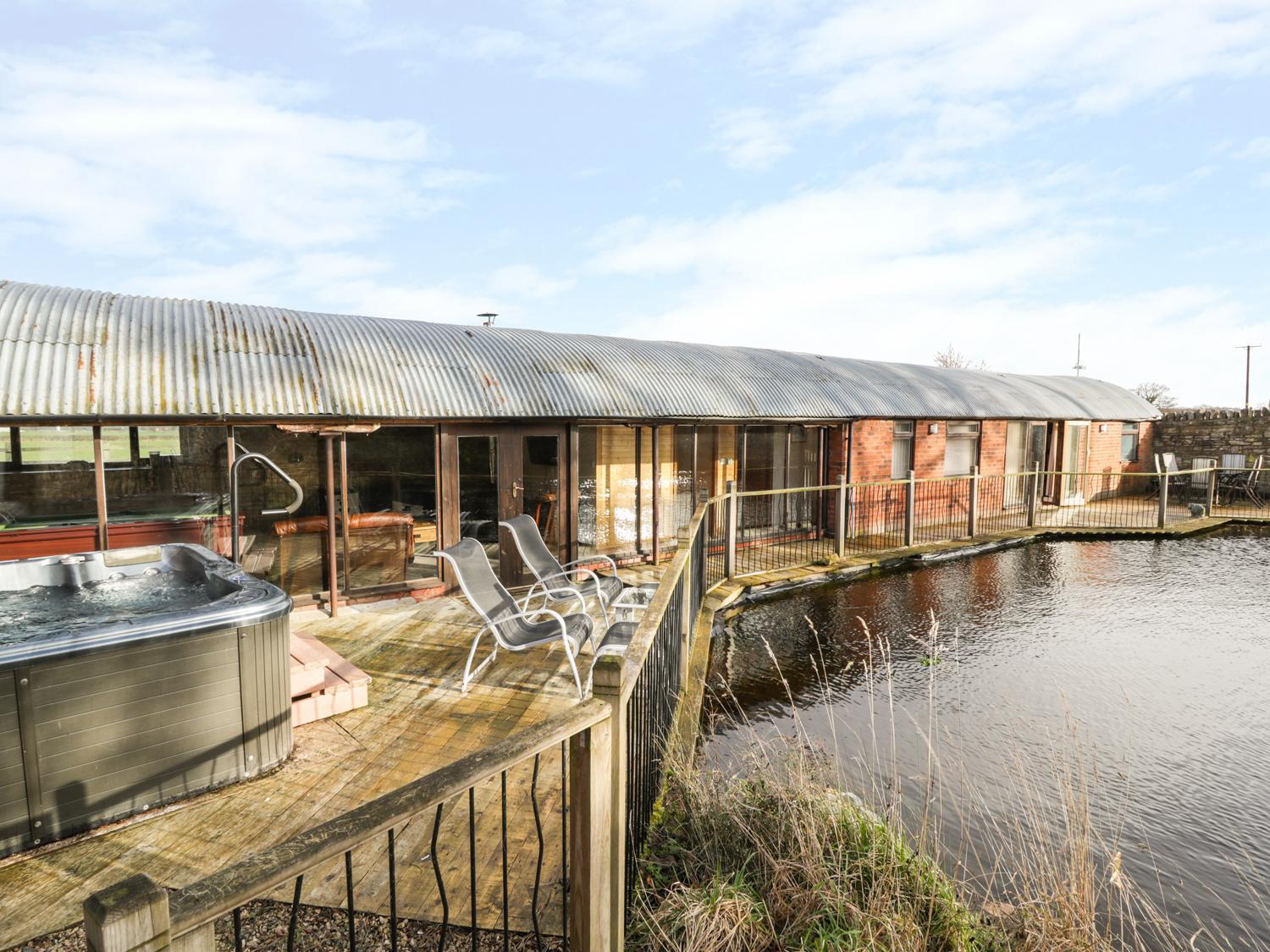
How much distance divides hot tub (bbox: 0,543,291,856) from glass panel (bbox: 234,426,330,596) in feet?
9.90

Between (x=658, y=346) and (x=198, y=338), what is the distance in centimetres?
689

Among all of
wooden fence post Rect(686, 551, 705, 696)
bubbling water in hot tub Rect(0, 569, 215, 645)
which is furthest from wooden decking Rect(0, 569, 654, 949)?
bubbling water in hot tub Rect(0, 569, 215, 645)

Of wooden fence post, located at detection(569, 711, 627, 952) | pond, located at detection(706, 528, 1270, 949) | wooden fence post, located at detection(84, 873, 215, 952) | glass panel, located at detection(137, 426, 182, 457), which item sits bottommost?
pond, located at detection(706, 528, 1270, 949)

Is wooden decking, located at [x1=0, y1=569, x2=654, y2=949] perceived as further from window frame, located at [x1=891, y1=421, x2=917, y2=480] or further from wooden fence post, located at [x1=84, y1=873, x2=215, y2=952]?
window frame, located at [x1=891, y1=421, x2=917, y2=480]

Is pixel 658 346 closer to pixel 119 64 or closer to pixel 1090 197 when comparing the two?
pixel 119 64

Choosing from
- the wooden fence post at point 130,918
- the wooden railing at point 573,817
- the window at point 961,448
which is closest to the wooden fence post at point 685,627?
the wooden railing at point 573,817

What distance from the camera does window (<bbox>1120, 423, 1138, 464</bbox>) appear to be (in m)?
17.9

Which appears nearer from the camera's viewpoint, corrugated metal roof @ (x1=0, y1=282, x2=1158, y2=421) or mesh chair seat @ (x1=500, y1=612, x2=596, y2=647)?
mesh chair seat @ (x1=500, y1=612, x2=596, y2=647)

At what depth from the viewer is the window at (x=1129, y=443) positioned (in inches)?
705

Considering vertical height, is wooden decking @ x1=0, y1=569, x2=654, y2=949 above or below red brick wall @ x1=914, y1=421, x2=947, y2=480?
below

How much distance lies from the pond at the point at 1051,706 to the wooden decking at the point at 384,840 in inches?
54.3

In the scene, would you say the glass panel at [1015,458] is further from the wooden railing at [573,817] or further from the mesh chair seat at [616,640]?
the mesh chair seat at [616,640]

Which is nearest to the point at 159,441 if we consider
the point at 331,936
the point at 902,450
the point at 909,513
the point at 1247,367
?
the point at 331,936

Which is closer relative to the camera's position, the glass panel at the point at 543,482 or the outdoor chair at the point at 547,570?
the outdoor chair at the point at 547,570
